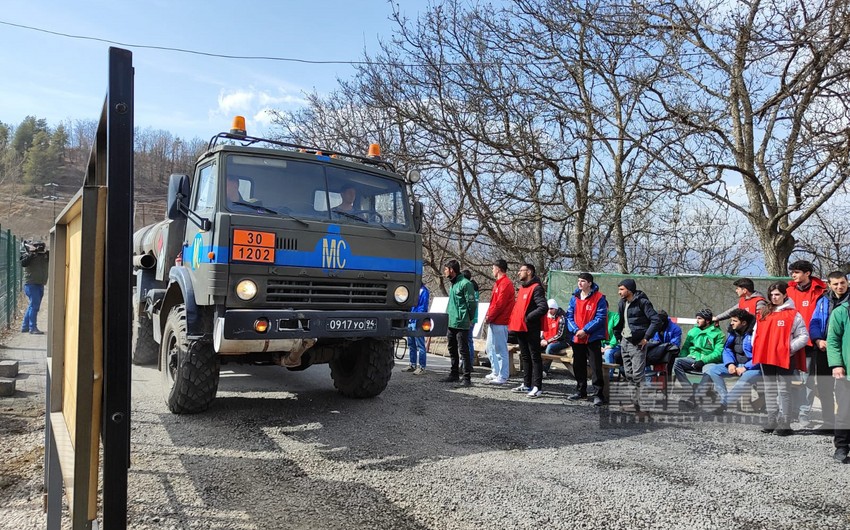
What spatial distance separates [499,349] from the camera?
29.0 ft

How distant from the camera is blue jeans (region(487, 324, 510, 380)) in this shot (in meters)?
8.72

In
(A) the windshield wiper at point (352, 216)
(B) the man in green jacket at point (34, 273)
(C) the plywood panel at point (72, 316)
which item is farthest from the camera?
(B) the man in green jacket at point (34, 273)

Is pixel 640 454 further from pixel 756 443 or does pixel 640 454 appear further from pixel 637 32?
pixel 637 32

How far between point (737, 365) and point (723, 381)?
0.26 m

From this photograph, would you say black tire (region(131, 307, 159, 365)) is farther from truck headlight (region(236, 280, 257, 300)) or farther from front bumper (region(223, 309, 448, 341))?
front bumper (region(223, 309, 448, 341))

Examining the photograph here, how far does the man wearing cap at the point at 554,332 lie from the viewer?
359 inches

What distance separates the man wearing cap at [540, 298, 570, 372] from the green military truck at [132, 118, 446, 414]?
355 centimetres

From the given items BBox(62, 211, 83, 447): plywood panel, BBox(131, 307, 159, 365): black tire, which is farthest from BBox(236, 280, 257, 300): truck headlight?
BBox(131, 307, 159, 365): black tire

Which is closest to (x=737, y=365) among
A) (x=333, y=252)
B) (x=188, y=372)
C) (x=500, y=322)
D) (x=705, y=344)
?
(x=705, y=344)

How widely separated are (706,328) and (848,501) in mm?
3664

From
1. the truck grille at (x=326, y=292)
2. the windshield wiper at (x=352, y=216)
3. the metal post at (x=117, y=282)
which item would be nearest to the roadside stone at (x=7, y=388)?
the truck grille at (x=326, y=292)

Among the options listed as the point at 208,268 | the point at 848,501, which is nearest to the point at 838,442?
the point at 848,501

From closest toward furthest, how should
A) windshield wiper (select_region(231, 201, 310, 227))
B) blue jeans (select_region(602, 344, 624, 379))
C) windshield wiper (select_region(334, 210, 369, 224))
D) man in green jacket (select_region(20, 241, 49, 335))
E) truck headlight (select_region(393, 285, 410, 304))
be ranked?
windshield wiper (select_region(231, 201, 310, 227)) → windshield wiper (select_region(334, 210, 369, 224)) → truck headlight (select_region(393, 285, 410, 304)) → blue jeans (select_region(602, 344, 624, 379)) → man in green jacket (select_region(20, 241, 49, 335))

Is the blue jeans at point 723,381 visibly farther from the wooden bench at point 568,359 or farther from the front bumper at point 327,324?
the front bumper at point 327,324
